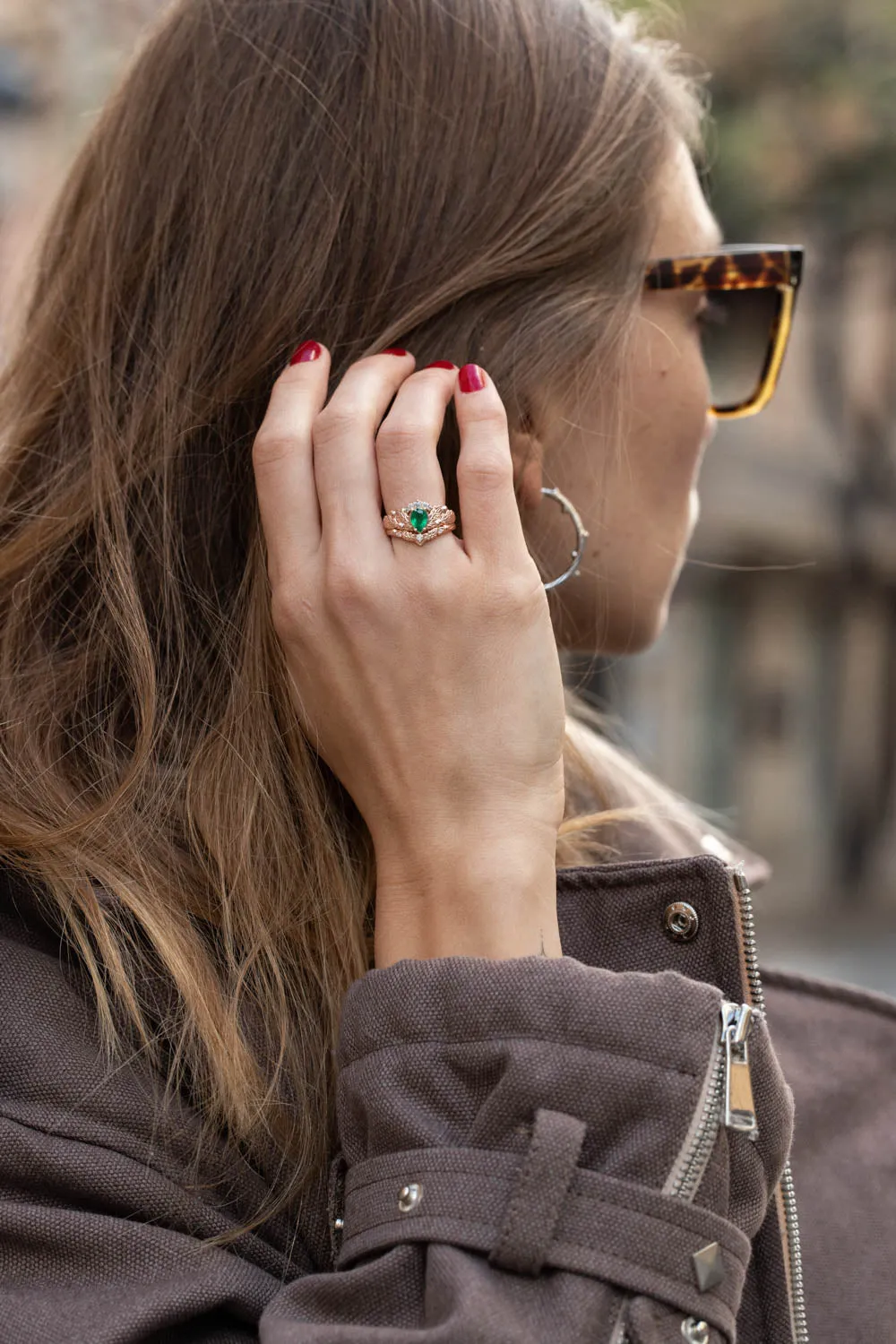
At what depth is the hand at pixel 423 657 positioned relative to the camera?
139cm

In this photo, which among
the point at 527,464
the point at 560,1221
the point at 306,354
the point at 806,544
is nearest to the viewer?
the point at 560,1221

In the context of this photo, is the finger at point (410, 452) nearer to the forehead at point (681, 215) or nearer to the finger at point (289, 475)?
the finger at point (289, 475)

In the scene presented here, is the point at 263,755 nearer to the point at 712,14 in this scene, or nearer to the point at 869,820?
the point at 712,14

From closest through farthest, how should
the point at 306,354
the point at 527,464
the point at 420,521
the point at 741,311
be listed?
the point at 420,521
the point at 306,354
the point at 527,464
the point at 741,311

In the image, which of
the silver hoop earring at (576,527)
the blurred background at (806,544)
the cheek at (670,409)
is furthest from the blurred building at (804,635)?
the silver hoop earring at (576,527)

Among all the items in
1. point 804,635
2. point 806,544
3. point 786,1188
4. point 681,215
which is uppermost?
point 681,215

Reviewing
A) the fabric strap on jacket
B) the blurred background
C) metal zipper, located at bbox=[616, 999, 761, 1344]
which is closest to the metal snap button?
metal zipper, located at bbox=[616, 999, 761, 1344]

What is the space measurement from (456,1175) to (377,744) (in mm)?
466

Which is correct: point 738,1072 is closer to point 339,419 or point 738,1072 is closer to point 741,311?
point 339,419

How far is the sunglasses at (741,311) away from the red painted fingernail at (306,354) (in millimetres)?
488

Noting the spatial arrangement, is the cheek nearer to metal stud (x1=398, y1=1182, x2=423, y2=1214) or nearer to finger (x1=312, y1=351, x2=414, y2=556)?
finger (x1=312, y1=351, x2=414, y2=556)

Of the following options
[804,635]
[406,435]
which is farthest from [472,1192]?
[804,635]

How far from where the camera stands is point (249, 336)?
65.2 inches

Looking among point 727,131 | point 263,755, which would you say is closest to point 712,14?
point 727,131
